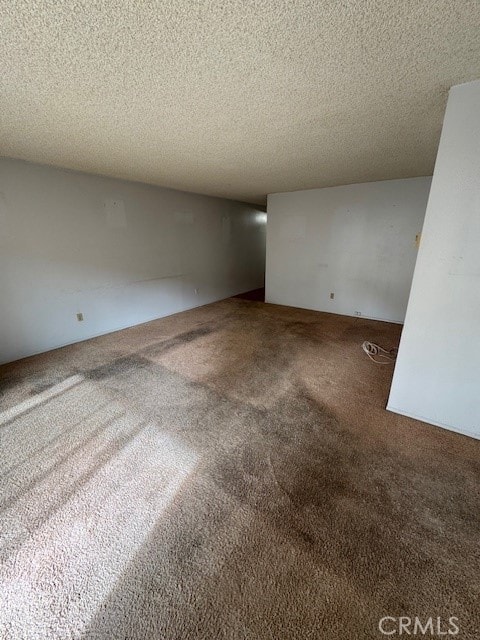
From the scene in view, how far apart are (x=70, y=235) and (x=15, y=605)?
3.54 metres

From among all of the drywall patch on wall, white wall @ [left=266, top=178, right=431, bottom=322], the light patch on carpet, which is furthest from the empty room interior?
white wall @ [left=266, top=178, right=431, bottom=322]

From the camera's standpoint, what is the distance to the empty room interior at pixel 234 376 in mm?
1000

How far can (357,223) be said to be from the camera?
4324 mm

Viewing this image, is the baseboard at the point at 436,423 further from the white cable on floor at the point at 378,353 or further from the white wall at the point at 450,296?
the white cable on floor at the point at 378,353

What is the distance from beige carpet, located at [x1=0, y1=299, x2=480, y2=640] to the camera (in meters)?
0.98

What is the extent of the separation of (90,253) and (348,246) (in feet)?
13.7

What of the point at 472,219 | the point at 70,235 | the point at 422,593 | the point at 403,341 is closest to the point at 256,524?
the point at 422,593

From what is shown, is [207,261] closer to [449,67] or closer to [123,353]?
[123,353]

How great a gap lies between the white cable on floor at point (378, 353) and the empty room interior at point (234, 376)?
0.04 meters

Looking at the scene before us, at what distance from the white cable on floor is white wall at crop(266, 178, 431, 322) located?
1.32 meters

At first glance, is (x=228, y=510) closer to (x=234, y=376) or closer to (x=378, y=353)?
(x=234, y=376)

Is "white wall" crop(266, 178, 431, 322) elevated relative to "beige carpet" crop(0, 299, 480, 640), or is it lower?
elevated

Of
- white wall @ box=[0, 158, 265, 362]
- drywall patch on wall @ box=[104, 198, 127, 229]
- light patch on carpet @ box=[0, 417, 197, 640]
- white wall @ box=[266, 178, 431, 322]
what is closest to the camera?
light patch on carpet @ box=[0, 417, 197, 640]

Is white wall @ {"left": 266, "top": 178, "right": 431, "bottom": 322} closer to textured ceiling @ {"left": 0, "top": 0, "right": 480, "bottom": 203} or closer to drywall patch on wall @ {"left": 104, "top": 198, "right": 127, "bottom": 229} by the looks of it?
textured ceiling @ {"left": 0, "top": 0, "right": 480, "bottom": 203}
